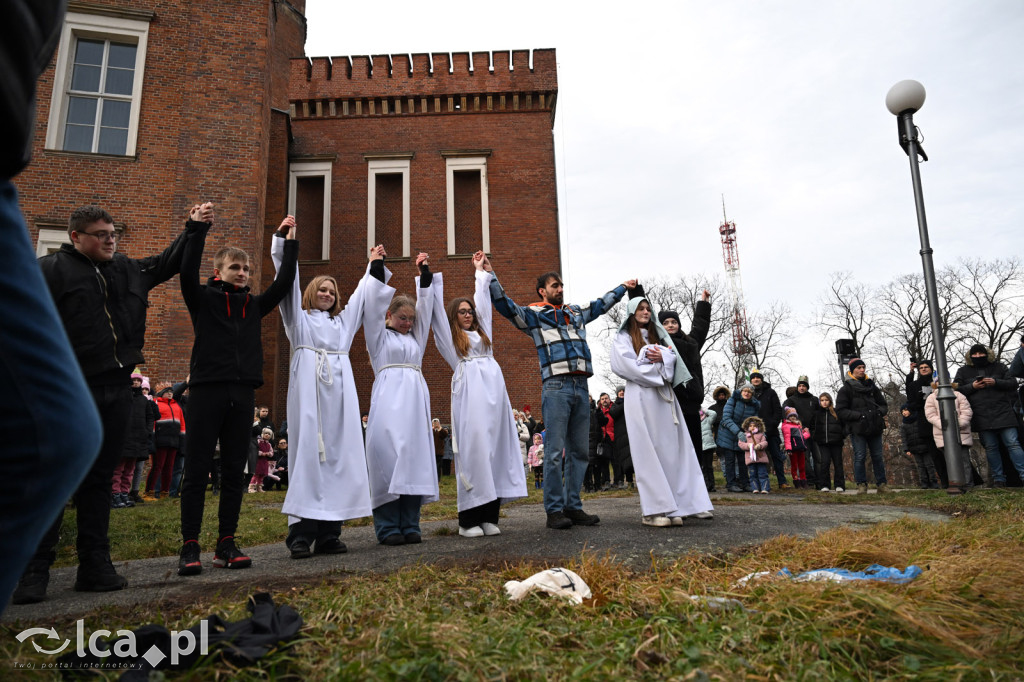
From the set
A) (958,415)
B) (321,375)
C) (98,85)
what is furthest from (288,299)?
(98,85)

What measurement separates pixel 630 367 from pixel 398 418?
217 cm

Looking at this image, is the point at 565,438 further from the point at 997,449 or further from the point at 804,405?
the point at 804,405

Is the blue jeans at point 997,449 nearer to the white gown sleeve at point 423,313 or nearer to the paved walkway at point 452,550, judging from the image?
the paved walkway at point 452,550

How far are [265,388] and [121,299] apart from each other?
18.5 meters

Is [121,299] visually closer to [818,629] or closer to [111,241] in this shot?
[111,241]

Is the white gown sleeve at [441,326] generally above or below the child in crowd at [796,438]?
above

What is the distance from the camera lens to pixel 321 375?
5367mm

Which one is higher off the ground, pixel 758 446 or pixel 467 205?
pixel 467 205

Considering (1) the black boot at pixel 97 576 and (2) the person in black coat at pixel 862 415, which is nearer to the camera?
(1) the black boot at pixel 97 576

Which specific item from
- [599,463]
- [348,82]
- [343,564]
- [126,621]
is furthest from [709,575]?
[348,82]

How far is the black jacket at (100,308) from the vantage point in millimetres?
4035

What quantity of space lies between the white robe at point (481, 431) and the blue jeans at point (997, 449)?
26.2 feet

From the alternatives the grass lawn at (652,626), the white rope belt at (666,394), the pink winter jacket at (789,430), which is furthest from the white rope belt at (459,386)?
the pink winter jacket at (789,430)

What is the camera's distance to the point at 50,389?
1.37 meters
